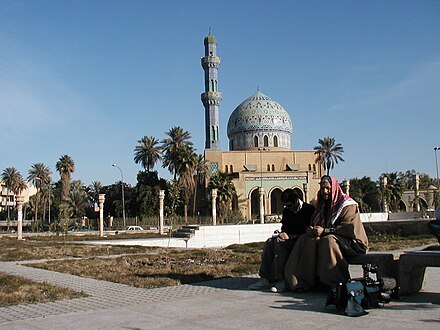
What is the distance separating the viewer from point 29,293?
708cm

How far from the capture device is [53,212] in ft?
209

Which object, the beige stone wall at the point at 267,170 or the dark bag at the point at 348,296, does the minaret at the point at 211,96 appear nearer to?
the beige stone wall at the point at 267,170

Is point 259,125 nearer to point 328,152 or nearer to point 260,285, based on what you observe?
point 328,152

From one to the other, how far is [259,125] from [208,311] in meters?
56.6

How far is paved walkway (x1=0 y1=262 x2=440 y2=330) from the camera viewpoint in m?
4.69

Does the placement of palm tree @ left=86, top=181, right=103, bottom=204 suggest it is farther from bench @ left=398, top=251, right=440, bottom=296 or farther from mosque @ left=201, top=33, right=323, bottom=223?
bench @ left=398, top=251, right=440, bottom=296

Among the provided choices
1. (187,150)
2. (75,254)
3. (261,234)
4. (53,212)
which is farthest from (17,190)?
(75,254)

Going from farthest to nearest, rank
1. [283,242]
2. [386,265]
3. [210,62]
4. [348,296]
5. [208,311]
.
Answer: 1. [210,62]
2. [283,242]
3. [386,265]
4. [208,311]
5. [348,296]

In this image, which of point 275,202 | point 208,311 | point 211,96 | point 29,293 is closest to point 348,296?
point 208,311

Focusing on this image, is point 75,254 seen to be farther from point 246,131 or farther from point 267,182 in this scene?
point 246,131

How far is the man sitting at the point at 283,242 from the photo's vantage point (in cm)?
679

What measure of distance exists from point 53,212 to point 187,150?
2512 cm

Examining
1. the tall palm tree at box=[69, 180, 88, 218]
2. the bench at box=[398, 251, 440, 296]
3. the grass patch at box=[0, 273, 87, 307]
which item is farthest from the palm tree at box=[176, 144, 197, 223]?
the bench at box=[398, 251, 440, 296]

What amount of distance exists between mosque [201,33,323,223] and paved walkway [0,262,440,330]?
4708 cm
